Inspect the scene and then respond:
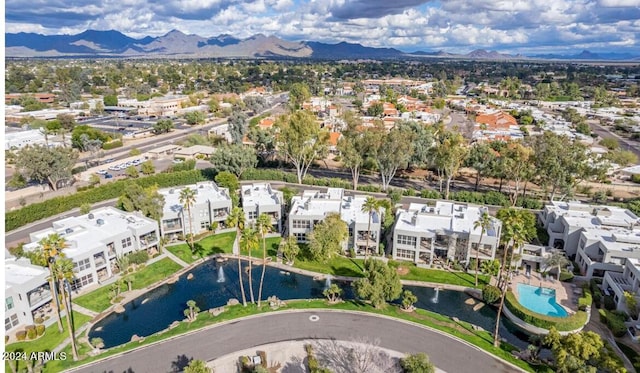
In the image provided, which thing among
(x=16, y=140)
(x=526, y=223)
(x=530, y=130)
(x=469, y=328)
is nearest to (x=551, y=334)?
(x=469, y=328)

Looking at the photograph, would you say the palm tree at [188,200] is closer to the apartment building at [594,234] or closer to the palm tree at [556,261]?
the palm tree at [556,261]

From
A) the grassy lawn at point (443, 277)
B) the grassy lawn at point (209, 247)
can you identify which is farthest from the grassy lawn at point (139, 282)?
the grassy lawn at point (443, 277)

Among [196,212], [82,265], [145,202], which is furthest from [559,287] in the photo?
[82,265]

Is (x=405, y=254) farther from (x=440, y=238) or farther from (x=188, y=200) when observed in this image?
(x=188, y=200)

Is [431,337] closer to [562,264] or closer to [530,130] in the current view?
[562,264]

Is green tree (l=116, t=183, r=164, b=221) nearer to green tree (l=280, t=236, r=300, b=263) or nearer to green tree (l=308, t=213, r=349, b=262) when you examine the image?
green tree (l=280, t=236, r=300, b=263)

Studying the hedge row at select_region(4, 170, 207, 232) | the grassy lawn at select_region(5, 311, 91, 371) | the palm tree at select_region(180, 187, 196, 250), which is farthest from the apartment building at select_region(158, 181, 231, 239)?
the grassy lawn at select_region(5, 311, 91, 371)

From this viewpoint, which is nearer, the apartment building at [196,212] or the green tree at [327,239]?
the green tree at [327,239]
